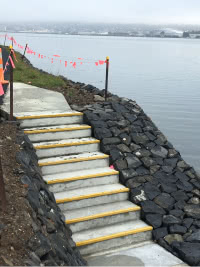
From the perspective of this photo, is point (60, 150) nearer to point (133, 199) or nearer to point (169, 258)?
point (133, 199)

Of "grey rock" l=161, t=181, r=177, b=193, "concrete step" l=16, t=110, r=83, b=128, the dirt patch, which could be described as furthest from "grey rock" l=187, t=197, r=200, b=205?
the dirt patch

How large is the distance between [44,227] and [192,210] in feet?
11.8

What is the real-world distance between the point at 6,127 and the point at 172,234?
13.0 feet

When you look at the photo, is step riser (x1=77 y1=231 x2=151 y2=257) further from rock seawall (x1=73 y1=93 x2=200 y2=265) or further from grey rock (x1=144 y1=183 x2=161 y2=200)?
grey rock (x1=144 y1=183 x2=161 y2=200)

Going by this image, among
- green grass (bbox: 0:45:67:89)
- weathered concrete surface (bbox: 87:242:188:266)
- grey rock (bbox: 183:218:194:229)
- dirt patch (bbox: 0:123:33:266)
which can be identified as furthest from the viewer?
green grass (bbox: 0:45:67:89)

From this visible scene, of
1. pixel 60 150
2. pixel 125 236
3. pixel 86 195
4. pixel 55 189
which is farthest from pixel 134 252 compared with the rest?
pixel 60 150

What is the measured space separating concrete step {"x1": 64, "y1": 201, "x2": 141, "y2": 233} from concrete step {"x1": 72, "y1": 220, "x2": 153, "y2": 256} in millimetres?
90

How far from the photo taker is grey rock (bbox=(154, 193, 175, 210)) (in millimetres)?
7566

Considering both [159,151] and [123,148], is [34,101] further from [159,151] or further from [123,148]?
[159,151]

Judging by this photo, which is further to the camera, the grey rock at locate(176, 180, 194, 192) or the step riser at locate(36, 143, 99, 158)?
the grey rock at locate(176, 180, 194, 192)

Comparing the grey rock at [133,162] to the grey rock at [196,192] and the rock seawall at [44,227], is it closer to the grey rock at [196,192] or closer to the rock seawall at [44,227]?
the grey rock at [196,192]

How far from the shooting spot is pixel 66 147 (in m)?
8.08

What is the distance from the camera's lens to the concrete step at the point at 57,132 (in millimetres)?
8173

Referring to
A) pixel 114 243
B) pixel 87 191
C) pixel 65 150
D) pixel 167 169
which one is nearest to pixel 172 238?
pixel 114 243
